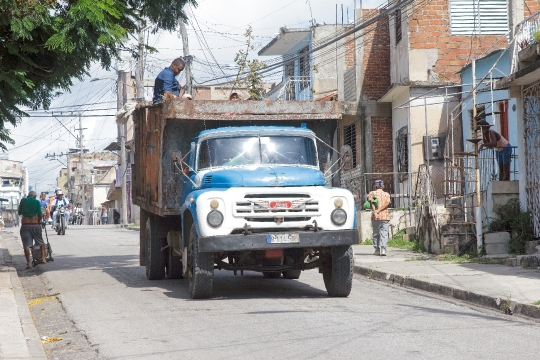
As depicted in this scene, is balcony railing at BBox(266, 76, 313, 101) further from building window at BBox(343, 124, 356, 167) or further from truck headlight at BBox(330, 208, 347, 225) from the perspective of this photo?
truck headlight at BBox(330, 208, 347, 225)

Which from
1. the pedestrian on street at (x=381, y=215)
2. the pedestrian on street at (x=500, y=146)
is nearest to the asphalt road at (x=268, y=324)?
the pedestrian on street at (x=381, y=215)

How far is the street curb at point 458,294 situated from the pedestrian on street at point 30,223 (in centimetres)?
693

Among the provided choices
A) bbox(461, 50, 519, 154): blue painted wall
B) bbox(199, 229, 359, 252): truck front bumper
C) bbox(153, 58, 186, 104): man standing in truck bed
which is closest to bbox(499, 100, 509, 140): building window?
bbox(461, 50, 519, 154): blue painted wall

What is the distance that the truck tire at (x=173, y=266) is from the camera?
1392cm

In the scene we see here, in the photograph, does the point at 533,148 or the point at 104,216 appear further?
the point at 104,216

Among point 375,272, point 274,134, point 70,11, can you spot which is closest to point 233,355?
point 274,134

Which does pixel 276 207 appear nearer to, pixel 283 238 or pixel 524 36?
pixel 283 238

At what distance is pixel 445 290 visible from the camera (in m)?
12.0

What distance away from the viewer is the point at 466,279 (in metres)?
12.9

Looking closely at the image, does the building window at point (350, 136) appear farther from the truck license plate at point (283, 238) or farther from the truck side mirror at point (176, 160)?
the truck license plate at point (283, 238)

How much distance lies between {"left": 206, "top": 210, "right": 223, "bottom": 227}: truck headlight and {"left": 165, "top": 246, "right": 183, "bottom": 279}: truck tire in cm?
336

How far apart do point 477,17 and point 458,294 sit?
14277 mm

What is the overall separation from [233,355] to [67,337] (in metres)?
2.37

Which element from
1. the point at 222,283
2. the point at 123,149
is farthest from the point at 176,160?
the point at 123,149
